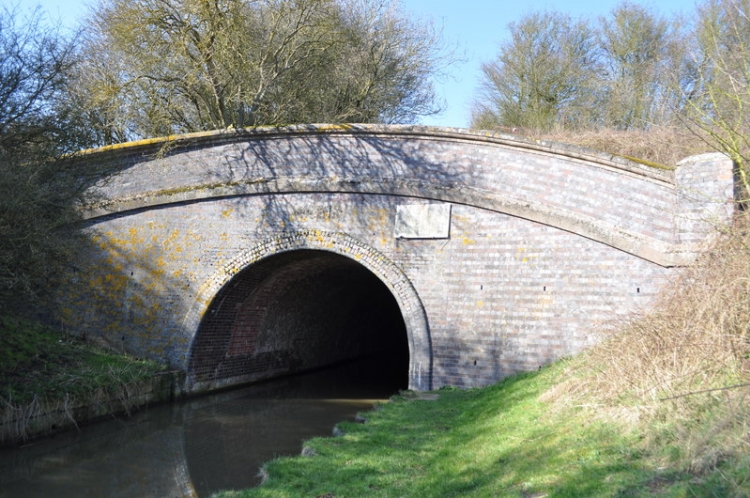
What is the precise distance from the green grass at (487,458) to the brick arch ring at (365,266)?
1.26 m

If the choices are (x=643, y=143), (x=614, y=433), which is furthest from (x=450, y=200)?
(x=643, y=143)

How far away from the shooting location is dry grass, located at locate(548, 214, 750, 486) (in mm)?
3557

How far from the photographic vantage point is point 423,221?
947 cm

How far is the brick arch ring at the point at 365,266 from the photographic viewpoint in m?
9.27

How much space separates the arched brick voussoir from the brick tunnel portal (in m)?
1.15

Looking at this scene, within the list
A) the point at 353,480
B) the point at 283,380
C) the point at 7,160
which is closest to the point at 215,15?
the point at 7,160

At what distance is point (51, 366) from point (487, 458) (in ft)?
21.3

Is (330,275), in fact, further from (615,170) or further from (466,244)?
(615,170)

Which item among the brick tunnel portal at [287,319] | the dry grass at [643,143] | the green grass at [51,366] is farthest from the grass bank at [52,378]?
the dry grass at [643,143]

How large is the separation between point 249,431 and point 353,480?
3887 mm

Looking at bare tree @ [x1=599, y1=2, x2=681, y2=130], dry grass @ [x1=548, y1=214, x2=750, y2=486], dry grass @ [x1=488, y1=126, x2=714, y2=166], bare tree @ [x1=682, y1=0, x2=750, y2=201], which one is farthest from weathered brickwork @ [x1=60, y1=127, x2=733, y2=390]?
bare tree @ [x1=599, y1=2, x2=681, y2=130]

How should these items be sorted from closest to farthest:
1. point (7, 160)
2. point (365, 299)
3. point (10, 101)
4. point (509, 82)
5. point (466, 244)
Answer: point (7, 160)
point (10, 101)
point (466, 244)
point (365, 299)
point (509, 82)

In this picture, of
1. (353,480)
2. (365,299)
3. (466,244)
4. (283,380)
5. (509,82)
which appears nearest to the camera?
(353,480)

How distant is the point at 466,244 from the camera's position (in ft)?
30.2
